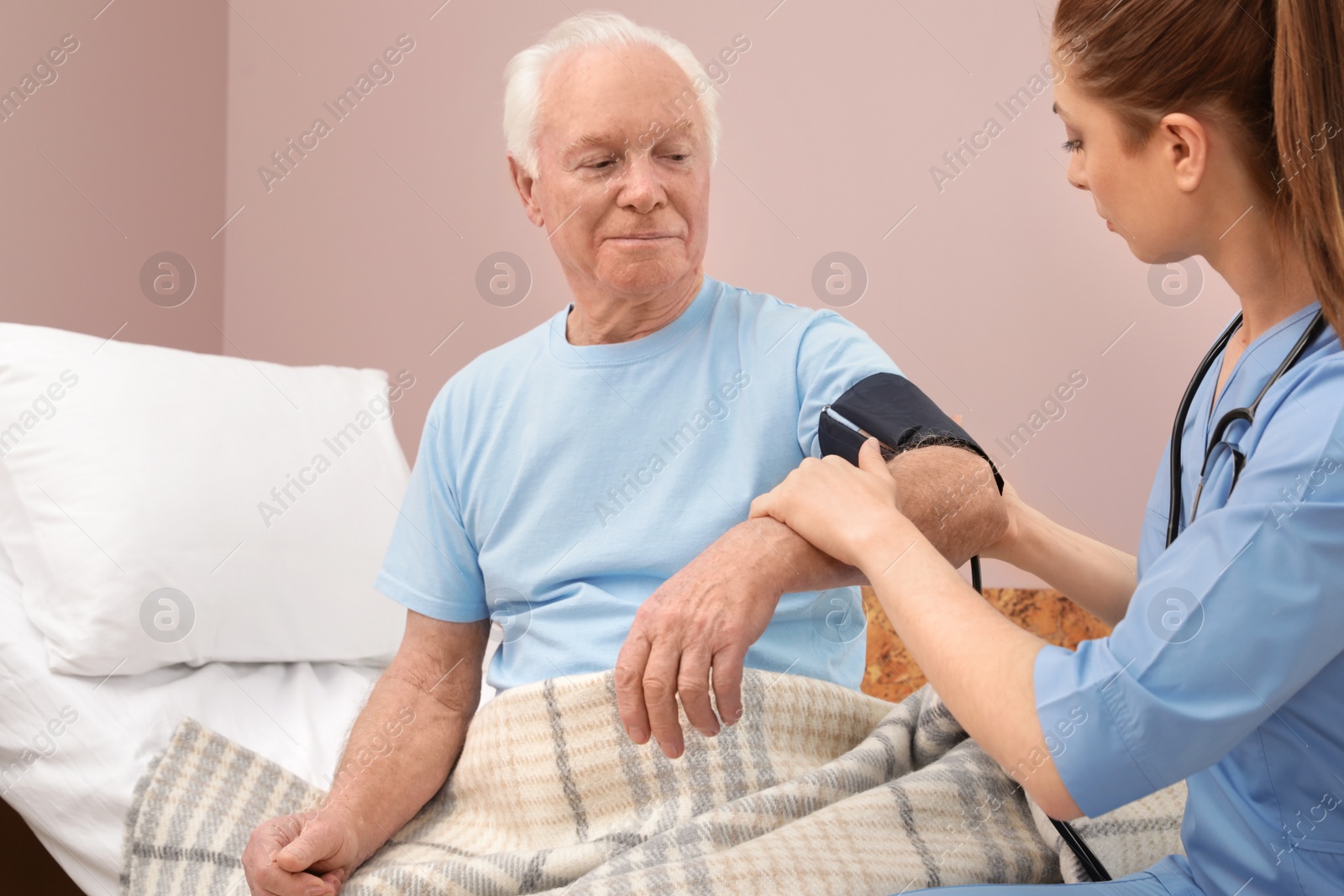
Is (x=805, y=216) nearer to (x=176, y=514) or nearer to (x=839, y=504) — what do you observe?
(x=176, y=514)

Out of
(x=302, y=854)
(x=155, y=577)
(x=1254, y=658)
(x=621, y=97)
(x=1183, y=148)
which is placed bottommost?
(x=302, y=854)

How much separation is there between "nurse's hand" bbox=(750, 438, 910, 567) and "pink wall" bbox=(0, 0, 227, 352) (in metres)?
1.71

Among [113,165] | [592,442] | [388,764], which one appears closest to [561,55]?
[592,442]

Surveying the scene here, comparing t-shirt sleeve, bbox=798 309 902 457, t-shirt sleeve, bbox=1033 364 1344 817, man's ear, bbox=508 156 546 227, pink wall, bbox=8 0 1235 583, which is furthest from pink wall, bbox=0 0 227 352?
t-shirt sleeve, bbox=1033 364 1344 817

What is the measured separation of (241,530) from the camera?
1.52 metres

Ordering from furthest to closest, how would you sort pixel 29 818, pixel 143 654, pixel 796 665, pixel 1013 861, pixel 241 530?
pixel 241 530, pixel 143 654, pixel 29 818, pixel 796 665, pixel 1013 861

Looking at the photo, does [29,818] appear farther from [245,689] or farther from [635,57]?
[635,57]

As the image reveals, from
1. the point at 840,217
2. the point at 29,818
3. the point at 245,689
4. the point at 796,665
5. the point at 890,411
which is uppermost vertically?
the point at 840,217

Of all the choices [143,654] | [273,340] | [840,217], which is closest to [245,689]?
[143,654]

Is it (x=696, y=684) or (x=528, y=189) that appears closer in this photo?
(x=696, y=684)

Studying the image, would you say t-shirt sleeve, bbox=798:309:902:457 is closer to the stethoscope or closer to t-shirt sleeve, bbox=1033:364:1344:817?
the stethoscope

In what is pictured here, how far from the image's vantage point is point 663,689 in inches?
31.0

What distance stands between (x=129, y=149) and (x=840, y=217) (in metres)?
1.43

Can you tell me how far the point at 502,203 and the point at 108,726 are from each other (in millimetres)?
1377
